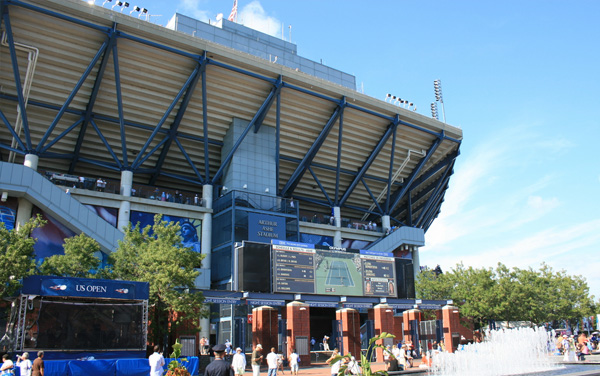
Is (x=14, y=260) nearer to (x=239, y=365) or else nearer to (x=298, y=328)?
(x=239, y=365)

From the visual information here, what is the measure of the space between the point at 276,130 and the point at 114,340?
1047 inches

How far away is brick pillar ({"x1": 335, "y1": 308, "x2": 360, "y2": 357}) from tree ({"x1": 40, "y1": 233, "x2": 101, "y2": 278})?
15030 millimetres

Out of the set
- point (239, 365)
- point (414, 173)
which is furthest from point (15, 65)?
point (414, 173)

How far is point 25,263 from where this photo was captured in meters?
25.2

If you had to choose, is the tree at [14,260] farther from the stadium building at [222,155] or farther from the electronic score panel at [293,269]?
the electronic score panel at [293,269]

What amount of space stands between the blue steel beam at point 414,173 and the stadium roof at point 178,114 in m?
0.22

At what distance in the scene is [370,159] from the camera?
5278 centimetres

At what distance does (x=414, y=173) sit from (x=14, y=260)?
4059 centimetres

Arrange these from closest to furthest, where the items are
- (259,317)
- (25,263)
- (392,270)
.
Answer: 1. (25,263)
2. (259,317)
3. (392,270)

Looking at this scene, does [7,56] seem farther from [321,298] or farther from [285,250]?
[321,298]

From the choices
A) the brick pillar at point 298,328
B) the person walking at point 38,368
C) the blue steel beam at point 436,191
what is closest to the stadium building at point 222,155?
the brick pillar at point 298,328

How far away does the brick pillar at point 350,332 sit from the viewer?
109 feet

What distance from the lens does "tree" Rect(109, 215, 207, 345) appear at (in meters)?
27.0

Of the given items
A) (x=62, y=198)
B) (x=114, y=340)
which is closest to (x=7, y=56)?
(x=62, y=198)
